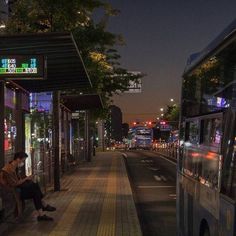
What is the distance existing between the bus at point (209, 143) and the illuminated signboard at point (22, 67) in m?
2.53

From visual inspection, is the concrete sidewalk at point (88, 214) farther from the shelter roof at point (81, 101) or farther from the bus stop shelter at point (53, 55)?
the shelter roof at point (81, 101)

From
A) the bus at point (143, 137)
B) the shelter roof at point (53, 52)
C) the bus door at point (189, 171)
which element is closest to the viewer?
the bus door at point (189, 171)

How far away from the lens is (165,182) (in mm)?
26625

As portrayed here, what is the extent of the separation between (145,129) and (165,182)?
75.4m

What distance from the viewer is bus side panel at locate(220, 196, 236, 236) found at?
18.5 ft

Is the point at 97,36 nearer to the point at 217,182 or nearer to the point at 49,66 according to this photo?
the point at 49,66

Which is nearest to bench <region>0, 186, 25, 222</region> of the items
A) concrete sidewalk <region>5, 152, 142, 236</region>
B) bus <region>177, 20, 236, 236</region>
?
concrete sidewalk <region>5, 152, 142, 236</region>

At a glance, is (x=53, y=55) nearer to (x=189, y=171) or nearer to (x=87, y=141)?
(x=189, y=171)

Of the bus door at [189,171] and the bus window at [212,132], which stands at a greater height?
the bus window at [212,132]

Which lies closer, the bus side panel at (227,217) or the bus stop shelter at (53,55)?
the bus side panel at (227,217)

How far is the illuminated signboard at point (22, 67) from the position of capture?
1062cm

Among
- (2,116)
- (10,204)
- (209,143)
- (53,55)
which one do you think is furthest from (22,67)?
(209,143)

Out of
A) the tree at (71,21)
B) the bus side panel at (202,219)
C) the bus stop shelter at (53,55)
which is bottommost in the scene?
the bus side panel at (202,219)

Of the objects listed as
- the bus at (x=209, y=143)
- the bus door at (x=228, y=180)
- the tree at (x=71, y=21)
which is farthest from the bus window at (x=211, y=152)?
the tree at (x=71, y=21)
